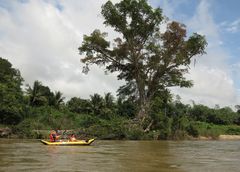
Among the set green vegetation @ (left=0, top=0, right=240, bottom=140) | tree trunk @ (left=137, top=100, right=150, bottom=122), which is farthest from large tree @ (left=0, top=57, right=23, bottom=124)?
tree trunk @ (left=137, top=100, right=150, bottom=122)

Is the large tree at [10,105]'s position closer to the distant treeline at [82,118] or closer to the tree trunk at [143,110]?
the distant treeline at [82,118]

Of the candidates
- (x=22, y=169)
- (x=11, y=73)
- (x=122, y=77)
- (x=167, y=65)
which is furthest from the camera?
(x=11, y=73)

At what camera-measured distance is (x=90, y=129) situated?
111 ft

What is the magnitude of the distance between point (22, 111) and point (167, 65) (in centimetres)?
1589

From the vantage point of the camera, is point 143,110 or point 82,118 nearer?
point 143,110

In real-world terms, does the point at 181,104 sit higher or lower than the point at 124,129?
higher

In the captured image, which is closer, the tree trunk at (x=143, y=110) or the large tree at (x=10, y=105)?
the large tree at (x=10, y=105)

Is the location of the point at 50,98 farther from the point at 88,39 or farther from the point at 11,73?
the point at 88,39

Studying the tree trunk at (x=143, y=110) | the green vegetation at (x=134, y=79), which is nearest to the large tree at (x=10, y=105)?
the green vegetation at (x=134, y=79)

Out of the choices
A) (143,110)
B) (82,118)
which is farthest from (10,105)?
(143,110)

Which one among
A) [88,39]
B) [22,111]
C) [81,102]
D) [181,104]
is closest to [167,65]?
[88,39]

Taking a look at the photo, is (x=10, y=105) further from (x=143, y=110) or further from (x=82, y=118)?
(x=143, y=110)

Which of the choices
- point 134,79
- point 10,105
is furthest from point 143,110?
point 10,105

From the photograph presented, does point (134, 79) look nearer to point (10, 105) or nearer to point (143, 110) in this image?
point (143, 110)
